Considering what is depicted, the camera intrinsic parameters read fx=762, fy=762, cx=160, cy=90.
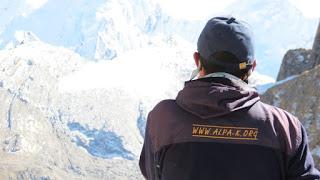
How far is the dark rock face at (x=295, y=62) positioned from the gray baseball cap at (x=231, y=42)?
2553cm

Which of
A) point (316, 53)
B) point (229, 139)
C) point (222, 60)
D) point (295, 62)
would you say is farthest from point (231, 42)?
point (295, 62)

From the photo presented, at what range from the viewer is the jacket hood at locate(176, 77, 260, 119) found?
5.27 metres

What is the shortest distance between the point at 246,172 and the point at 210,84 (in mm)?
675

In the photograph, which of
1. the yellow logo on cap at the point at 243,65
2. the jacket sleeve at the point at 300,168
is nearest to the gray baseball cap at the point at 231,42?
the yellow logo on cap at the point at 243,65

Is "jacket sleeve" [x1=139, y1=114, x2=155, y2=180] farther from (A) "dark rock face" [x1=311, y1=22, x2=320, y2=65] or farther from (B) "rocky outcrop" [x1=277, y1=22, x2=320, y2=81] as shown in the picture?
(B) "rocky outcrop" [x1=277, y1=22, x2=320, y2=81]

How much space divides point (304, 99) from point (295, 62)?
13066 millimetres

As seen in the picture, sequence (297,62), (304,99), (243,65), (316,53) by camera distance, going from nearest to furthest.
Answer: (243,65)
(304,99)
(316,53)
(297,62)

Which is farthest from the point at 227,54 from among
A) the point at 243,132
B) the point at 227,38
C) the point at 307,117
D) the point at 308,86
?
the point at 308,86

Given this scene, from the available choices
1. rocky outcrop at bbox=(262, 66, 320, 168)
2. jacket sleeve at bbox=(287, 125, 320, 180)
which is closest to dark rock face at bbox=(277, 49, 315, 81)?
rocky outcrop at bbox=(262, 66, 320, 168)

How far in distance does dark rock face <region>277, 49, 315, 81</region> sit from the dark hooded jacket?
25661 mm

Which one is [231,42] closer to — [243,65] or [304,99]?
[243,65]

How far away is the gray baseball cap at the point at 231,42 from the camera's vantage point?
17.9 feet

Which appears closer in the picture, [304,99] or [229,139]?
[229,139]

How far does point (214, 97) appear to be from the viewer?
5.29 metres
